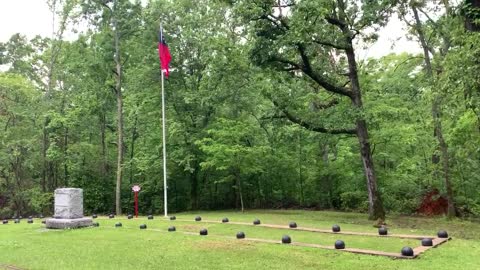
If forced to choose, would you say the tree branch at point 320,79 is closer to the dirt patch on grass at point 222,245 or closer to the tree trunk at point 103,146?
the dirt patch on grass at point 222,245

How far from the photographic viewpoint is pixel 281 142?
22266mm

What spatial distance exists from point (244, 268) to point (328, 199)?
51.5 feet

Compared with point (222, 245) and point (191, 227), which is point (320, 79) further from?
point (222, 245)

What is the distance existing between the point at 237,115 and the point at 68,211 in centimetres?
1107

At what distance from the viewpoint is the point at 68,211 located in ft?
44.6

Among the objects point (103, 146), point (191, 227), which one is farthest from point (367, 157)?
point (103, 146)

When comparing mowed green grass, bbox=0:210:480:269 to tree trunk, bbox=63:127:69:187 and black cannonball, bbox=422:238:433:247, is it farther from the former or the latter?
tree trunk, bbox=63:127:69:187

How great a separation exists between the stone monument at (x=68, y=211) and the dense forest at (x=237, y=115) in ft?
21.5

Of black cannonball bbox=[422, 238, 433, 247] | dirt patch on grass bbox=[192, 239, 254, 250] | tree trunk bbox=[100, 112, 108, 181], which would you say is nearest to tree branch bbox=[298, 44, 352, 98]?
dirt patch on grass bbox=[192, 239, 254, 250]

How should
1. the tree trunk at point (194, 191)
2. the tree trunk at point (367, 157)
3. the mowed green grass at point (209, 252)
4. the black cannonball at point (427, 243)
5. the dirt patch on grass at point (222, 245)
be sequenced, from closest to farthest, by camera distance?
the mowed green grass at point (209, 252) < the black cannonball at point (427, 243) < the dirt patch on grass at point (222, 245) < the tree trunk at point (367, 157) < the tree trunk at point (194, 191)

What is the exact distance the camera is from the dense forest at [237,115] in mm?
14594

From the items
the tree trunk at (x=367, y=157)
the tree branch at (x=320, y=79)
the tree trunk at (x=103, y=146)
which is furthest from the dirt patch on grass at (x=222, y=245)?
the tree trunk at (x=103, y=146)

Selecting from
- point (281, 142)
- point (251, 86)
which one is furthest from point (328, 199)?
point (251, 86)

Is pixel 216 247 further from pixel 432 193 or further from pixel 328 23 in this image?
pixel 432 193
